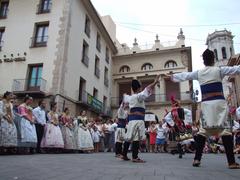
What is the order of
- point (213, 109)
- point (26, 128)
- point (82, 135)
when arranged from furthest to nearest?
1. point (82, 135)
2. point (26, 128)
3. point (213, 109)

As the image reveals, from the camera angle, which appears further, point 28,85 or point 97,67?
point 97,67

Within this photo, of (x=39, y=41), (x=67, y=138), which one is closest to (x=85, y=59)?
(x=39, y=41)

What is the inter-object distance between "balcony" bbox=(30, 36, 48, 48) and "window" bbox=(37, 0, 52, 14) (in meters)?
2.25

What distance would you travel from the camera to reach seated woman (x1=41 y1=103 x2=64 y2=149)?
8781 millimetres

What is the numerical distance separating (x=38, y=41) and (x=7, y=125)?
12592 millimetres

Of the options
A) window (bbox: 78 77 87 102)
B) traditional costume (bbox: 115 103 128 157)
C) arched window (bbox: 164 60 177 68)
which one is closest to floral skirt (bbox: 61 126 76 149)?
traditional costume (bbox: 115 103 128 157)

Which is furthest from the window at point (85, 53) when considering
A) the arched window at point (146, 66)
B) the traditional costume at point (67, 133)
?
the traditional costume at point (67, 133)

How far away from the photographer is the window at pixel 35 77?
56.7ft

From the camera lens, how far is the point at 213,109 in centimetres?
429

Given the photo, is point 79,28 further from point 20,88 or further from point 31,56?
point 20,88

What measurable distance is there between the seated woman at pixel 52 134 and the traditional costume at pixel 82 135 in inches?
55.0

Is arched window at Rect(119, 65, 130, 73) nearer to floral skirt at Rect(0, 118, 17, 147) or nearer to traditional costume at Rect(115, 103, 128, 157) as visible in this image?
traditional costume at Rect(115, 103, 128, 157)

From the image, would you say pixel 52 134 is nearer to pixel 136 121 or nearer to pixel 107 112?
pixel 136 121

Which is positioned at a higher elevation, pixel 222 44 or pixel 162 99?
pixel 222 44
